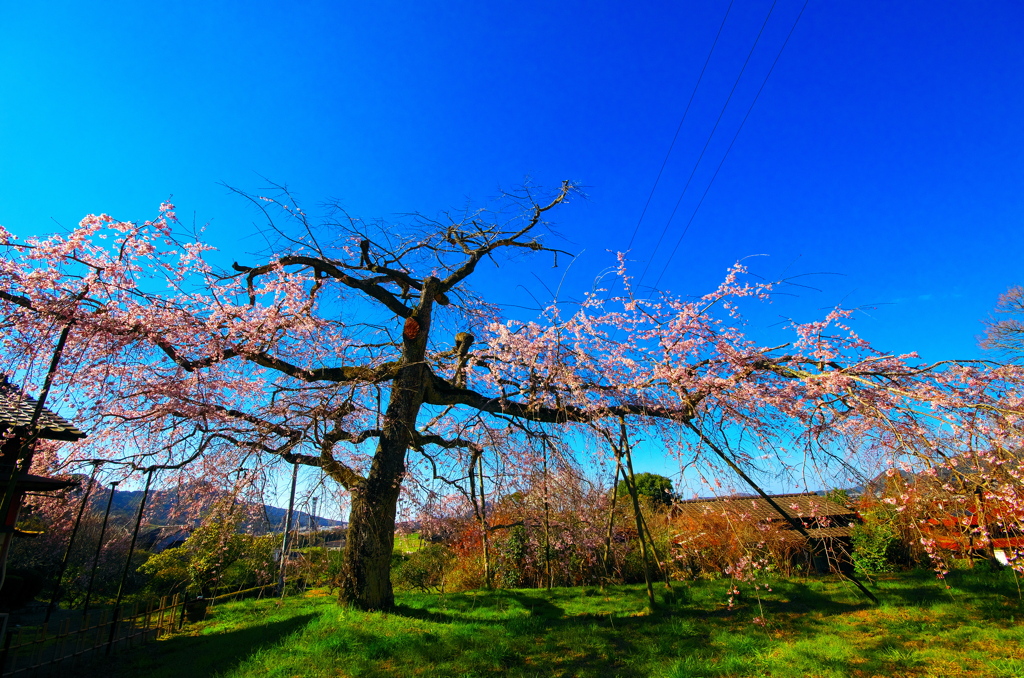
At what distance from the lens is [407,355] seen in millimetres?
8812

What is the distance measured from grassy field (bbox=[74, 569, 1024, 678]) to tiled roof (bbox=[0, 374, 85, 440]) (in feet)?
12.8

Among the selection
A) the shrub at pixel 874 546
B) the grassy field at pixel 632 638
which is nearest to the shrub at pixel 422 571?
the grassy field at pixel 632 638

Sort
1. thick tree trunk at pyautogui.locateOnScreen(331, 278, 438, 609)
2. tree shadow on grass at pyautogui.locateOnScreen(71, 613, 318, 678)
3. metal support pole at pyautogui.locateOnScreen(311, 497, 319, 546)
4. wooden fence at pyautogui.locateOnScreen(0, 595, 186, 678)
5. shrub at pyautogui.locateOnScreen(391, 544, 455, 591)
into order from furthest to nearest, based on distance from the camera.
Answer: shrub at pyautogui.locateOnScreen(391, 544, 455, 591) < thick tree trunk at pyautogui.locateOnScreen(331, 278, 438, 609) < wooden fence at pyautogui.locateOnScreen(0, 595, 186, 678) < tree shadow on grass at pyautogui.locateOnScreen(71, 613, 318, 678) < metal support pole at pyautogui.locateOnScreen(311, 497, 319, 546)

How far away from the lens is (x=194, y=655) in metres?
7.19

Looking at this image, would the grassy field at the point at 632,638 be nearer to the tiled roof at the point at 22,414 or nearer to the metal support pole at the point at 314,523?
the metal support pole at the point at 314,523

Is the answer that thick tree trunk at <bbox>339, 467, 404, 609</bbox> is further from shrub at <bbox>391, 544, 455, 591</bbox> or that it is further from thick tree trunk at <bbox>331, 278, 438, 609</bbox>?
shrub at <bbox>391, 544, 455, 591</bbox>

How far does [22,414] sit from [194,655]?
4.57 meters

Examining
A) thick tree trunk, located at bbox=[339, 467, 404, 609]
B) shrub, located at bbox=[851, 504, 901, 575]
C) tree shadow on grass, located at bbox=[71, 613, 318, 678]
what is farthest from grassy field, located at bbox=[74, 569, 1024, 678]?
shrub, located at bbox=[851, 504, 901, 575]

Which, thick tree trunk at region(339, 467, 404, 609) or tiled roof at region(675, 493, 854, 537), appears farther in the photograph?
tiled roof at region(675, 493, 854, 537)

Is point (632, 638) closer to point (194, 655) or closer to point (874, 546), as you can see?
point (194, 655)

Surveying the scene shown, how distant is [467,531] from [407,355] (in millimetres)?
8151

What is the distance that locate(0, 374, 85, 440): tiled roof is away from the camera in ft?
18.4

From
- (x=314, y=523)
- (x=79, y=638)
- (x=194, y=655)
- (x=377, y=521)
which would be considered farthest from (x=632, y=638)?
(x=79, y=638)

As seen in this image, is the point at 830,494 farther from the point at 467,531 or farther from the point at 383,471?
the point at 467,531
